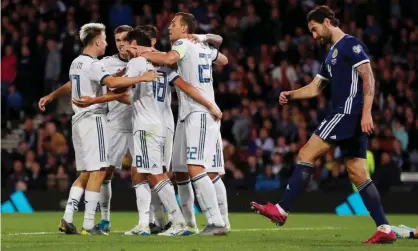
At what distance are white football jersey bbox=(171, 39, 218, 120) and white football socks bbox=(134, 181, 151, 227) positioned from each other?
93cm

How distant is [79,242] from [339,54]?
10.6 ft

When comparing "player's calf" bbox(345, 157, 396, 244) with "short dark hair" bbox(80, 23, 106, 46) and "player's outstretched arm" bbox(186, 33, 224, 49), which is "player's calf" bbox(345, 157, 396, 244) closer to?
"player's outstretched arm" bbox(186, 33, 224, 49)

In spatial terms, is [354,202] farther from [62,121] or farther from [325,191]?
[62,121]

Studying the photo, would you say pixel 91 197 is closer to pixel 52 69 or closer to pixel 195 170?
pixel 195 170

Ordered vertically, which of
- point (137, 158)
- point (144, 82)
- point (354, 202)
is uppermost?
point (144, 82)

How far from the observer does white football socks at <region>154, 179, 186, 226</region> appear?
1112cm

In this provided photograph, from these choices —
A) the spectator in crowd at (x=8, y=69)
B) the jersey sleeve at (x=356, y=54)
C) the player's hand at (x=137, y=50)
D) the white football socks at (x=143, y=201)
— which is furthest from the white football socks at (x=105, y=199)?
the spectator in crowd at (x=8, y=69)

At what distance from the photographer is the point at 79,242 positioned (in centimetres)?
A: 1017

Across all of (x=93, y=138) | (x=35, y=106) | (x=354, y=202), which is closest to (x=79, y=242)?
(x=93, y=138)

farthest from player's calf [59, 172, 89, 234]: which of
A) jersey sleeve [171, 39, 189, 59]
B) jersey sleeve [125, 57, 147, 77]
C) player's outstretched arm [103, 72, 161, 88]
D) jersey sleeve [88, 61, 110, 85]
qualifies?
jersey sleeve [171, 39, 189, 59]

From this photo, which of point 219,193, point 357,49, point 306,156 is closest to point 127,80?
point 219,193

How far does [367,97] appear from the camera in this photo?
10086 mm

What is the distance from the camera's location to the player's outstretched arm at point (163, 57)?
1077 centimetres

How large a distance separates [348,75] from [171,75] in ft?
6.67
